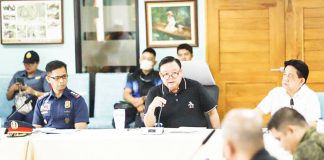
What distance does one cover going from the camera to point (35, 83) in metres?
5.27

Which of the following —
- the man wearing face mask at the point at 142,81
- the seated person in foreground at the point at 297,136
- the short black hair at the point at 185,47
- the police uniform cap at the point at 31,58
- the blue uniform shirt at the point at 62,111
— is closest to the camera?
the seated person in foreground at the point at 297,136

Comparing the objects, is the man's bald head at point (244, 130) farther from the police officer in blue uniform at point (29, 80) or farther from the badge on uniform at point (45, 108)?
the police officer in blue uniform at point (29, 80)

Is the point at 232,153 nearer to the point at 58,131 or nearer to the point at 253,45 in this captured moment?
the point at 58,131

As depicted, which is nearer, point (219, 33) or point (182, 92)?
point (182, 92)

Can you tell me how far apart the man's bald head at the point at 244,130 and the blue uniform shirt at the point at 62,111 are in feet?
7.30

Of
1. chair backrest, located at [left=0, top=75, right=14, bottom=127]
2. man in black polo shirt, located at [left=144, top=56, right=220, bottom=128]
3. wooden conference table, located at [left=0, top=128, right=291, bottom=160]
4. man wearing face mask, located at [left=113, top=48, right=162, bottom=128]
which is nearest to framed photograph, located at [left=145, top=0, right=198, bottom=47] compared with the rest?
man wearing face mask, located at [left=113, top=48, right=162, bottom=128]

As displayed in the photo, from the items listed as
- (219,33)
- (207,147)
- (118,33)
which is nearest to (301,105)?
(207,147)

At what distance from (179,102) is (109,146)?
0.86 meters

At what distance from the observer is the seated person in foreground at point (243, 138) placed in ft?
5.07

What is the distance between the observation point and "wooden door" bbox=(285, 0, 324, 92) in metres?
5.31

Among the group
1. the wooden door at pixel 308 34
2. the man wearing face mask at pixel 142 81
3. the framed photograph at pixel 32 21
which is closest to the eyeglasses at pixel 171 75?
the man wearing face mask at pixel 142 81

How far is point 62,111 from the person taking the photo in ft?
12.1

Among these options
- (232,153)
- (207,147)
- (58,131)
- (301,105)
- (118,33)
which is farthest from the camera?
(118,33)

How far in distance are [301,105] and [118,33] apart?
263 cm
